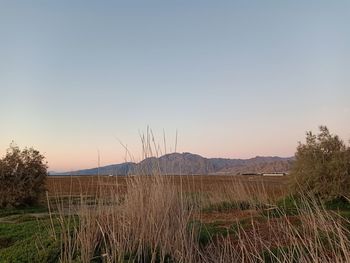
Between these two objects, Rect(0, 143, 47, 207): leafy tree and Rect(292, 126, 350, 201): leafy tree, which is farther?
Rect(0, 143, 47, 207): leafy tree

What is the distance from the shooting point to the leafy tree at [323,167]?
16.9 metres

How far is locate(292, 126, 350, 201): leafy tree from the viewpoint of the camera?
16.9m

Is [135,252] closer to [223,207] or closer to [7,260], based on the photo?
[7,260]

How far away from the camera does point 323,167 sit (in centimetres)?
1759

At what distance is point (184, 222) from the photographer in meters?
6.81

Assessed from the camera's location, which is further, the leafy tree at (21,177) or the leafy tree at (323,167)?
the leafy tree at (21,177)

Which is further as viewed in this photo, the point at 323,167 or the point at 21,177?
the point at 21,177

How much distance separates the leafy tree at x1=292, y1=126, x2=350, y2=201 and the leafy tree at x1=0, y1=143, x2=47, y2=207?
11.1 m

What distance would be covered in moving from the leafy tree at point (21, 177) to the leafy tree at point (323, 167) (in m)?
11.1

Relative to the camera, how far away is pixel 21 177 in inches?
835

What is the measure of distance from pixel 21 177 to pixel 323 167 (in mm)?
12815

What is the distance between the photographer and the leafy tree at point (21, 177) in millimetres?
20375

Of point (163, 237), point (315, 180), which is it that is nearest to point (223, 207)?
point (315, 180)

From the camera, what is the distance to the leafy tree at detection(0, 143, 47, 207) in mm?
20375
